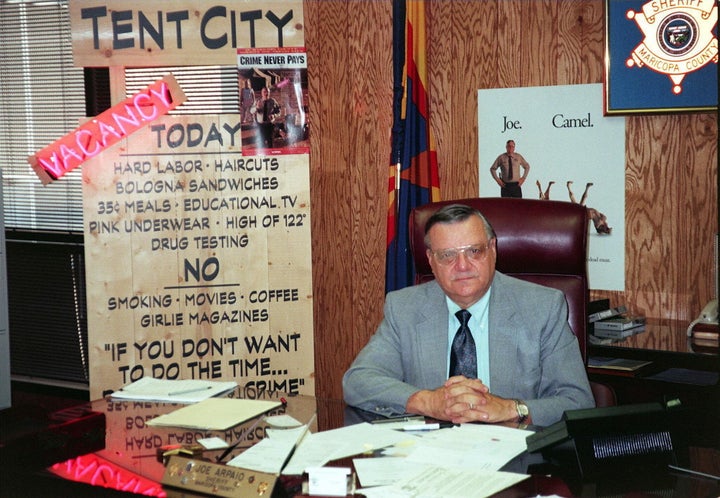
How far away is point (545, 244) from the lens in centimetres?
237

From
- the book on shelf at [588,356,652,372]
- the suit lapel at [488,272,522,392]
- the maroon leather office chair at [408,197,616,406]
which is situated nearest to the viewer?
the suit lapel at [488,272,522,392]

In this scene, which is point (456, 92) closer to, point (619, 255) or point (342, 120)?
point (342, 120)

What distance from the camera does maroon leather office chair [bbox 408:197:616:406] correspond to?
2340 millimetres

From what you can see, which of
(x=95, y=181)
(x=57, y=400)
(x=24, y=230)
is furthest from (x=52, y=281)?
(x=95, y=181)

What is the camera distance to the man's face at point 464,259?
2225mm

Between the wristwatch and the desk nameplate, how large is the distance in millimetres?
713

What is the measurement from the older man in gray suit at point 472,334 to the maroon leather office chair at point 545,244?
11cm

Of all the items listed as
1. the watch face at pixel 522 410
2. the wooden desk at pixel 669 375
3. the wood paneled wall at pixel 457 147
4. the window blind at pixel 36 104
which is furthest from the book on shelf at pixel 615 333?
the window blind at pixel 36 104

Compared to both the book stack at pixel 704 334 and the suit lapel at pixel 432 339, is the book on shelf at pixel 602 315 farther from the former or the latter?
the suit lapel at pixel 432 339

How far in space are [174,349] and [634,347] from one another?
1866 mm

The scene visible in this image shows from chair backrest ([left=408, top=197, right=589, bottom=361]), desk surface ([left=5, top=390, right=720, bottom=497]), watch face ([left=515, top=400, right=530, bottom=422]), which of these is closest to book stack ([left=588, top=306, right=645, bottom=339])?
chair backrest ([left=408, top=197, right=589, bottom=361])

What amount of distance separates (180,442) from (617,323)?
185 cm

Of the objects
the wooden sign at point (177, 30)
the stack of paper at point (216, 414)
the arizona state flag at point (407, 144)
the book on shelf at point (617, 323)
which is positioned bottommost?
the book on shelf at point (617, 323)

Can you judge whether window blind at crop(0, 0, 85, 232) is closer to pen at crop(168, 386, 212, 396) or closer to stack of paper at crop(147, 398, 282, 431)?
pen at crop(168, 386, 212, 396)
